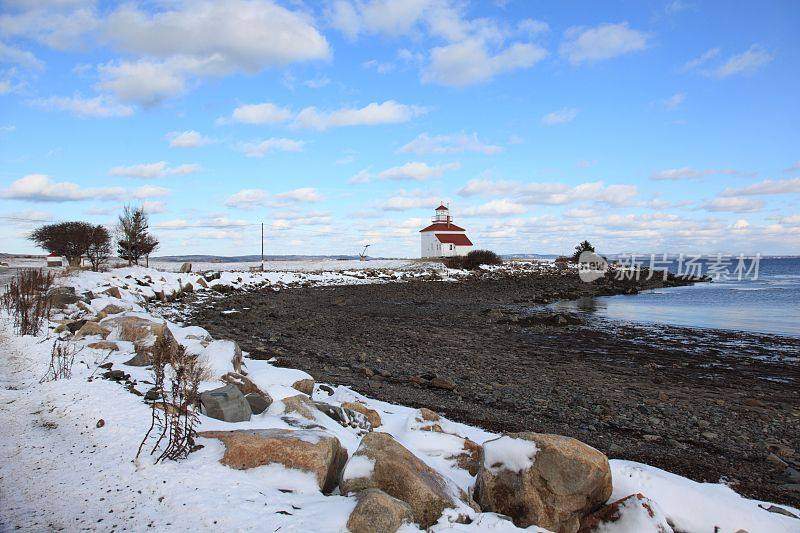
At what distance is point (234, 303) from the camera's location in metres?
25.6

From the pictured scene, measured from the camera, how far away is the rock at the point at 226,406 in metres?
5.21

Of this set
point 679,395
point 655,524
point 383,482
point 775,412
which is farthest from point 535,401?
point 383,482

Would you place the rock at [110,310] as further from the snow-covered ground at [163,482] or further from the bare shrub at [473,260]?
the bare shrub at [473,260]

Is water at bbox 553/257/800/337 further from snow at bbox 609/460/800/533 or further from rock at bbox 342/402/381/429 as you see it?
rock at bbox 342/402/381/429

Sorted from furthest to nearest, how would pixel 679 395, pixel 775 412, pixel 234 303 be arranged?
1. pixel 234 303
2. pixel 679 395
3. pixel 775 412

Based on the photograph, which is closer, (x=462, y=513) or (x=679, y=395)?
(x=462, y=513)

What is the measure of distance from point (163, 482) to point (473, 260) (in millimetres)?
68694

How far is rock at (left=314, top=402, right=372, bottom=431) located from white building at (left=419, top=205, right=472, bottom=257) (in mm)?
74710

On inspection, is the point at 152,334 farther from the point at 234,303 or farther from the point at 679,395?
the point at 234,303

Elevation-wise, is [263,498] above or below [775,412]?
above

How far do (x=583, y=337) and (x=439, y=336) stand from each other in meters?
5.13

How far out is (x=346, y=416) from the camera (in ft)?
20.6

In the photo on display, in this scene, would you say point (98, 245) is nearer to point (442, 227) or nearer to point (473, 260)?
point (473, 260)

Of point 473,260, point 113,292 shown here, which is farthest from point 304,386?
point 473,260
